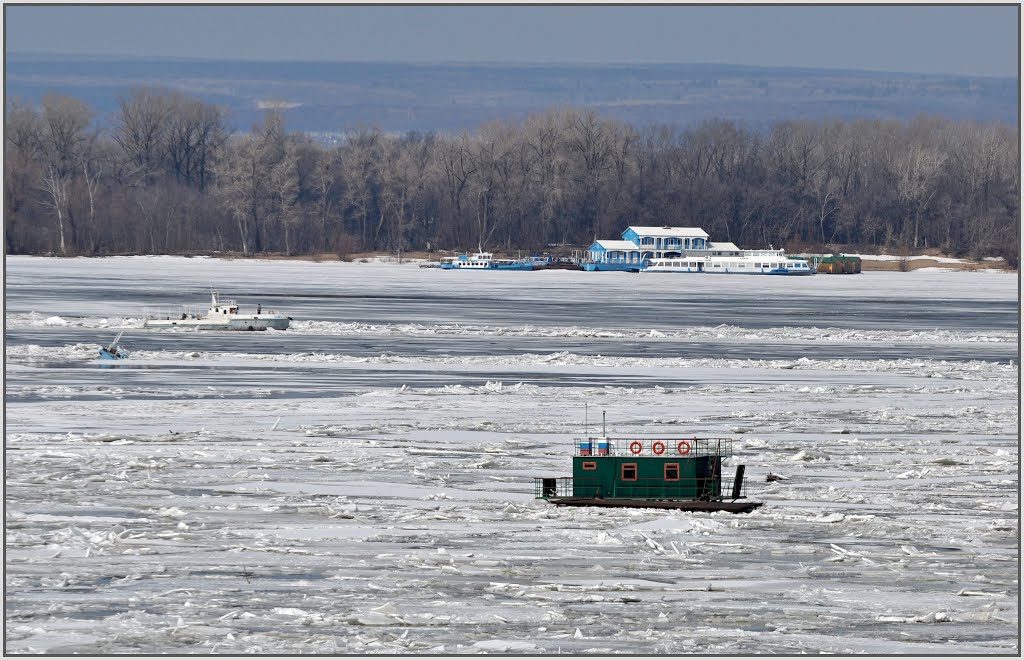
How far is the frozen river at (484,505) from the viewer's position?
14914 mm

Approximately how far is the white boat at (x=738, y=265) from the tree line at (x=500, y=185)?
2255 centimetres

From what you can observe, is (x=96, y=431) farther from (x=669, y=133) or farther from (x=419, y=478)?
(x=669, y=133)

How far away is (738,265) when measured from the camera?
5256 inches

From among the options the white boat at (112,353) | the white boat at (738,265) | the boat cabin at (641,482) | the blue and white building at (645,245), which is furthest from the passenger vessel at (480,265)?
the boat cabin at (641,482)

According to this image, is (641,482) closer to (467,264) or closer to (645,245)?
(467,264)

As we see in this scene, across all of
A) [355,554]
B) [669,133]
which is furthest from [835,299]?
[669,133]

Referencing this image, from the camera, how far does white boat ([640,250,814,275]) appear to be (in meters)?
129

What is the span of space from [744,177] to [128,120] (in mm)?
68770

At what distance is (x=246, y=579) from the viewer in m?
16.4

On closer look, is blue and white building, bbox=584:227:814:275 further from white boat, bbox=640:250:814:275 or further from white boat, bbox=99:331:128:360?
white boat, bbox=99:331:128:360

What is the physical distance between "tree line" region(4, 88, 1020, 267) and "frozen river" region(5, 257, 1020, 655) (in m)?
119

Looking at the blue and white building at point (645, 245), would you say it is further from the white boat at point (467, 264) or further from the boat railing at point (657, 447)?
the boat railing at point (657, 447)

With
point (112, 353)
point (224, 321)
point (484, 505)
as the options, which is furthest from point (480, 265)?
point (484, 505)

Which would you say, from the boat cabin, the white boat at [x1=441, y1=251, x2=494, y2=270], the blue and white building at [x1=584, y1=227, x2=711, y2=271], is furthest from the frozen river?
the blue and white building at [x1=584, y1=227, x2=711, y2=271]
